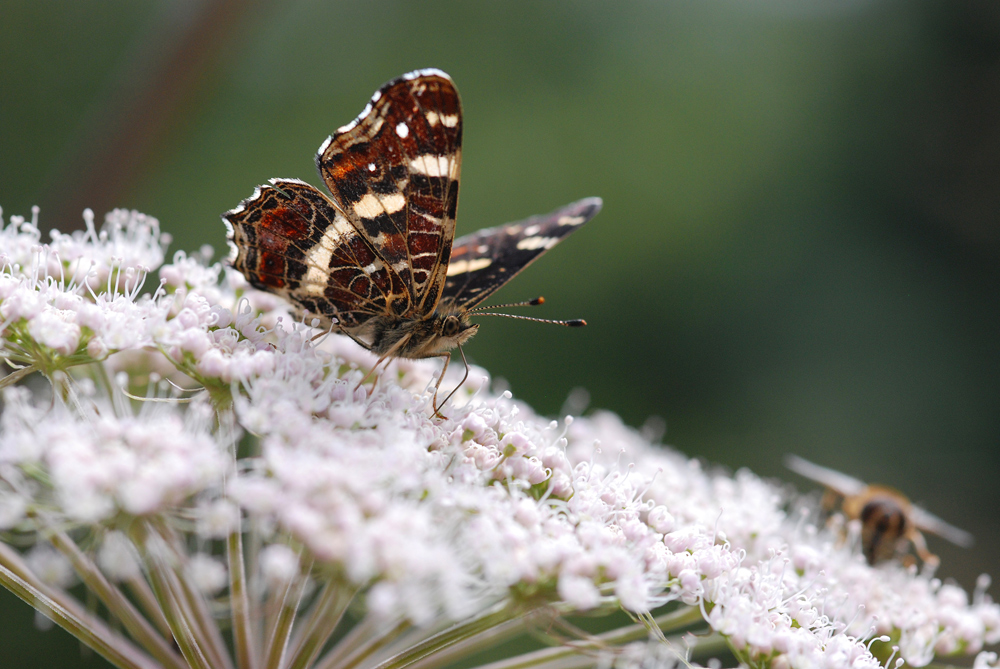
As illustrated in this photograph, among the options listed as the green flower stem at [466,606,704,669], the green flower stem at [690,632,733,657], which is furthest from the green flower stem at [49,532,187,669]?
the green flower stem at [690,632,733,657]

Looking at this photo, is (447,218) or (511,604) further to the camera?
(447,218)

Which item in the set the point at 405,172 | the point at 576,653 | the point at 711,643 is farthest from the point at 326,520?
the point at 711,643

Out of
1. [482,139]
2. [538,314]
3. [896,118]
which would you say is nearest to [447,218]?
[538,314]

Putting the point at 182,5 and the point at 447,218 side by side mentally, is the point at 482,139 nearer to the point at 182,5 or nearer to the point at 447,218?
the point at 182,5

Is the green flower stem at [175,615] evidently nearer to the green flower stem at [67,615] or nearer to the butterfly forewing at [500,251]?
the green flower stem at [67,615]

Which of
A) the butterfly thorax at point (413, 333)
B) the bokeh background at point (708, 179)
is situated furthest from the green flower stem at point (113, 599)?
the bokeh background at point (708, 179)

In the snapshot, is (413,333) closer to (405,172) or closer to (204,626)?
(405,172)

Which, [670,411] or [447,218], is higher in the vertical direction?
[447,218]
